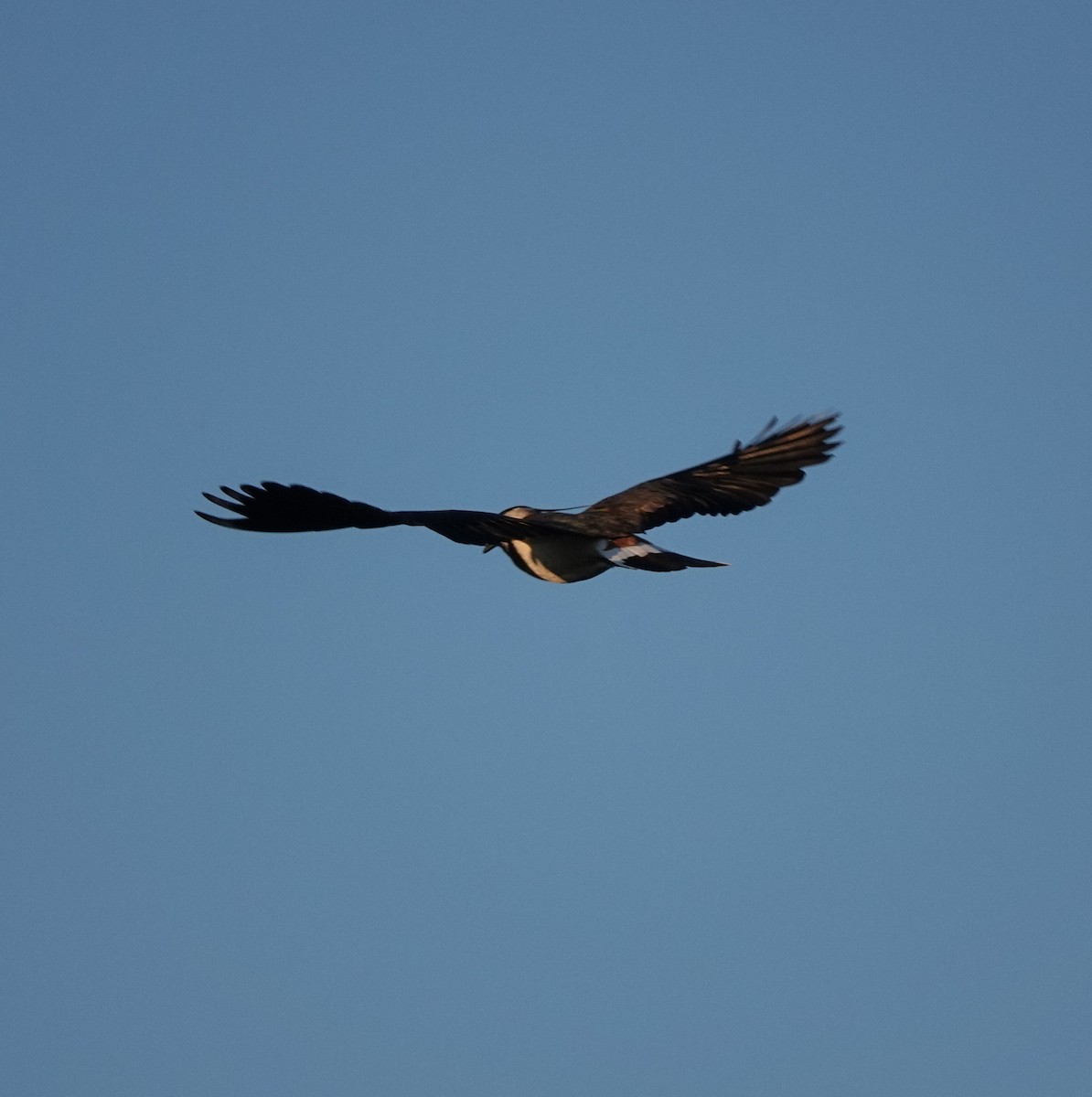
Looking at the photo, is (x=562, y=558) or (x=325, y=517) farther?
(x=562, y=558)

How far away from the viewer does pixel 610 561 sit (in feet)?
46.4

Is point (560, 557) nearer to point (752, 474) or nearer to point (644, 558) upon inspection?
point (644, 558)

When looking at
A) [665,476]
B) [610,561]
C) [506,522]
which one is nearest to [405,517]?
[506,522]

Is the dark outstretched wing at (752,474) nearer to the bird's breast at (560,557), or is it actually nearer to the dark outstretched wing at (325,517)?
the bird's breast at (560,557)

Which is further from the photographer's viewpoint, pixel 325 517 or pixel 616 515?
pixel 616 515

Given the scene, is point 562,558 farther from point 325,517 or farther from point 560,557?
point 325,517

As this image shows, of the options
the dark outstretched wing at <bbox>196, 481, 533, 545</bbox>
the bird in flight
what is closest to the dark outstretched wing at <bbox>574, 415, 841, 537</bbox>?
the bird in flight

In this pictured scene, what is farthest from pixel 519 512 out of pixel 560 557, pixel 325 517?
pixel 325 517

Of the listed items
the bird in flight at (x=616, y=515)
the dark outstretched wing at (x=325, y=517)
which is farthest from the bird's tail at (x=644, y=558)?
the dark outstretched wing at (x=325, y=517)

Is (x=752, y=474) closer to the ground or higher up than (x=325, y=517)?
higher up

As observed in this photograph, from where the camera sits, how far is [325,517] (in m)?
12.3

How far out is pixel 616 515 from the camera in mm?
14516

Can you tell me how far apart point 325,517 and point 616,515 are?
3.04m

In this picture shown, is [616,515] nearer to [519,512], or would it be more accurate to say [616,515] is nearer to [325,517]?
[519,512]
